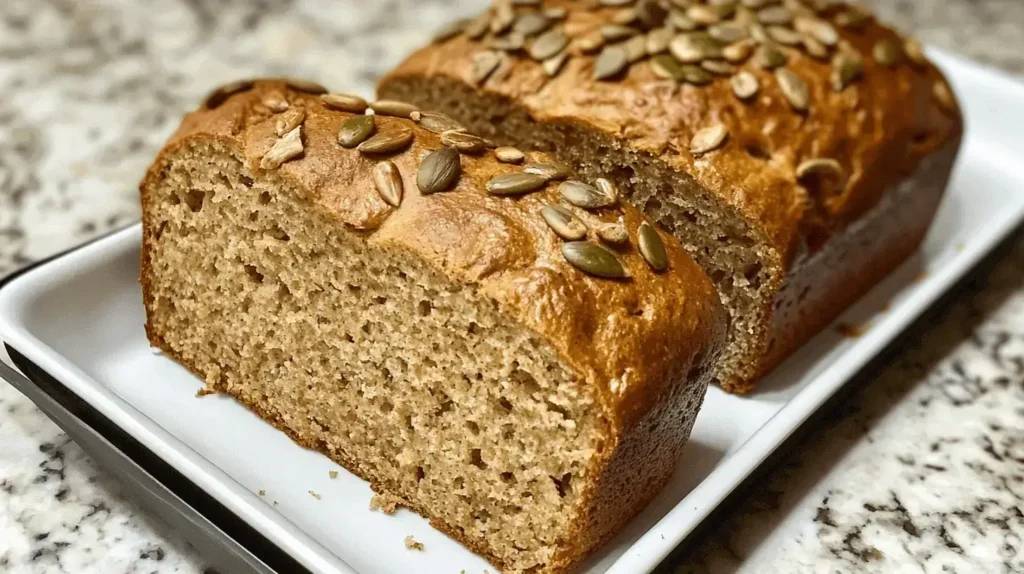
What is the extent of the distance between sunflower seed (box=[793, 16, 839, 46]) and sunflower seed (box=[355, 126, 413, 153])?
1339 millimetres

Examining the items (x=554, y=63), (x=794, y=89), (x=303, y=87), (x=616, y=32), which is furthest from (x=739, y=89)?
(x=303, y=87)

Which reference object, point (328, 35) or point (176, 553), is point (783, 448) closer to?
point (176, 553)

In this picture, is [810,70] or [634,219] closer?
[634,219]

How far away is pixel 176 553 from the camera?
6.29ft

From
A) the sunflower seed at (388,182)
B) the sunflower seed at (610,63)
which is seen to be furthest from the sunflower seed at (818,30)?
the sunflower seed at (388,182)

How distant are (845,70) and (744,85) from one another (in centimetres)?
36

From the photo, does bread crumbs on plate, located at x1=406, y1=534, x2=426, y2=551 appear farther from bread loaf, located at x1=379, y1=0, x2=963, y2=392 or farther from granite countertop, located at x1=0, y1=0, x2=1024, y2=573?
bread loaf, located at x1=379, y1=0, x2=963, y2=392

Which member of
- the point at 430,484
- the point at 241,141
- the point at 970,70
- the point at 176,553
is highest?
the point at 241,141

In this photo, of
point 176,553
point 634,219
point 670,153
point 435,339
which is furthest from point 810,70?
point 176,553

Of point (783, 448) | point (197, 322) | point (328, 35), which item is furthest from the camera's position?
point (328, 35)

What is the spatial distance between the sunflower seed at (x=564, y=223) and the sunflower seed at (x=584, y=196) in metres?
0.05

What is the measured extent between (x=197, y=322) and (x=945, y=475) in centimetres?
181

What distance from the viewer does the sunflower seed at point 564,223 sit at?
1.76 m

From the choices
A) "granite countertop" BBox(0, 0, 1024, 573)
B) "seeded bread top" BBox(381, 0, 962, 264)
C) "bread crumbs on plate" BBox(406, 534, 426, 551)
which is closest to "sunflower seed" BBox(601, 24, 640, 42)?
"seeded bread top" BBox(381, 0, 962, 264)
